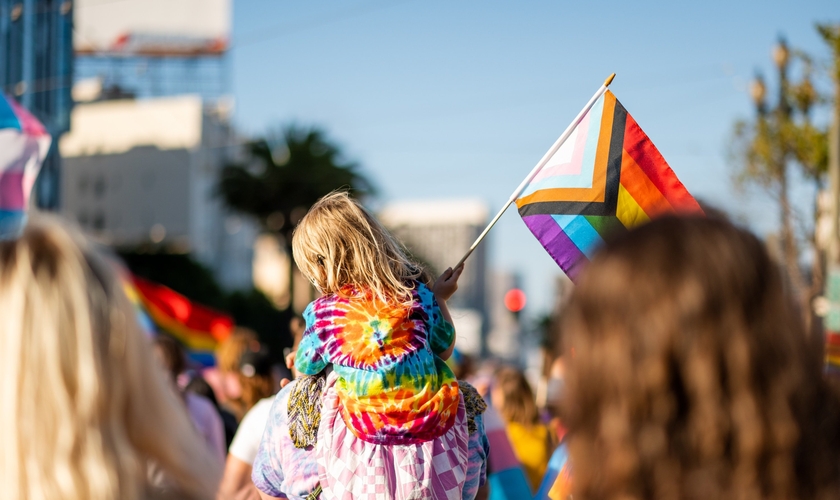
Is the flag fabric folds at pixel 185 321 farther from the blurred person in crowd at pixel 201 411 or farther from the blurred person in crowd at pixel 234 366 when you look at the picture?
the blurred person in crowd at pixel 201 411

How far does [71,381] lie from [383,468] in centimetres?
120

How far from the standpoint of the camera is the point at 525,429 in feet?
20.9

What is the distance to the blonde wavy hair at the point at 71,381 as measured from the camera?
1.61 m

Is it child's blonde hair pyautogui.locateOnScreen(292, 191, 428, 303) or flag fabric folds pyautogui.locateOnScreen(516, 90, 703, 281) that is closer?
child's blonde hair pyautogui.locateOnScreen(292, 191, 428, 303)

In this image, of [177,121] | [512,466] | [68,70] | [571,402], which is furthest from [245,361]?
[177,121]

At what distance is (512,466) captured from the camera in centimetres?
465

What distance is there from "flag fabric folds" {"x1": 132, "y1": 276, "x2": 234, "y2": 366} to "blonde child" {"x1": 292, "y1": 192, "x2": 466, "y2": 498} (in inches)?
525

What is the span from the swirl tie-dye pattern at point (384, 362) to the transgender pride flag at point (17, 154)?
312cm

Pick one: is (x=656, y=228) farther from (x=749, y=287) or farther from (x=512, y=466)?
(x=512, y=466)

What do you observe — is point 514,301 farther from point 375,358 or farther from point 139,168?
point 139,168

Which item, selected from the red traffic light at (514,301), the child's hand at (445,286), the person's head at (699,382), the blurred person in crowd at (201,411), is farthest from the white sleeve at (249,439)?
the red traffic light at (514,301)

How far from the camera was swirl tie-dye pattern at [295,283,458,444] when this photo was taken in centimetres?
265

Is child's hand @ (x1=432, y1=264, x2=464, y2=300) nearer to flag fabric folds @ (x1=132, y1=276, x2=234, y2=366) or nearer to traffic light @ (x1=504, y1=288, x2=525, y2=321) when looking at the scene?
flag fabric folds @ (x1=132, y1=276, x2=234, y2=366)

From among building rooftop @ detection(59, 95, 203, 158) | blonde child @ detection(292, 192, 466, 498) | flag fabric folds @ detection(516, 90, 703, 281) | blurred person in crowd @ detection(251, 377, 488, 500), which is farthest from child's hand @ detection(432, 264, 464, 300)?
building rooftop @ detection(59, 95, 203, 158)
